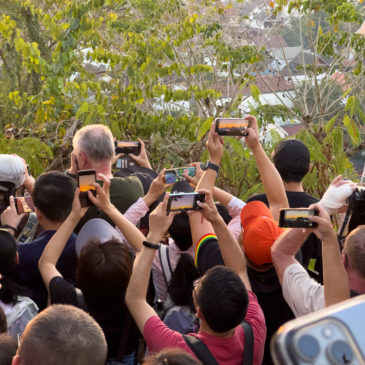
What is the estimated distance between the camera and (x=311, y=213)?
9.60ft

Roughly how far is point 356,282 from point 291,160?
4.83ft

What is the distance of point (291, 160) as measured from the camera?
423 cm

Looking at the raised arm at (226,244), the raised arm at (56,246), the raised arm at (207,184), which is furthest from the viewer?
the raised arm at (207,184)

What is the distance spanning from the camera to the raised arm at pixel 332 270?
2812 millimetres

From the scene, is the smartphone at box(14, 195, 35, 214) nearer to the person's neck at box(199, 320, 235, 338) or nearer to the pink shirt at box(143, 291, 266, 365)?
the pink shirt at box(143, 291, 266, 365)

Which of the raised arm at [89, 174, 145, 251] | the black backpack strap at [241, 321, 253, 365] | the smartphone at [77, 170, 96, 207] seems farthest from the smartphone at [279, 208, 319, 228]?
the smartphone at [77, 170, 96, 207]

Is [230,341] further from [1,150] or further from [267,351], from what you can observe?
[1,150]

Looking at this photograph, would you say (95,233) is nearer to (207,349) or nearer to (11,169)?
(11,169)

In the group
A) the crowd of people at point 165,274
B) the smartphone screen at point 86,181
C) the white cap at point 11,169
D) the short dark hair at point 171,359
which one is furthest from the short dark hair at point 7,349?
the white cap at point 11,169

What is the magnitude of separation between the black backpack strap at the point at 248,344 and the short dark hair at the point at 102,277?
659mm

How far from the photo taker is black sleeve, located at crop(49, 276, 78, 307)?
303 centimetres

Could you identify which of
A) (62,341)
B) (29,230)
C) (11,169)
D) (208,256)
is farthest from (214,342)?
(11,169)

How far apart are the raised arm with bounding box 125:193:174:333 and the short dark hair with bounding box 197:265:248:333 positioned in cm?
31

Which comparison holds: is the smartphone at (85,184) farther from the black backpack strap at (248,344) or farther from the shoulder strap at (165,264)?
the black backpack strap at (248,344)
